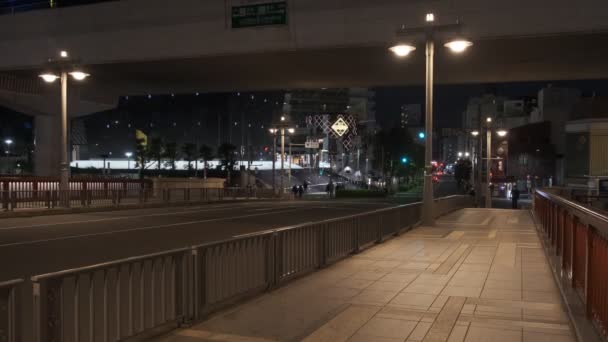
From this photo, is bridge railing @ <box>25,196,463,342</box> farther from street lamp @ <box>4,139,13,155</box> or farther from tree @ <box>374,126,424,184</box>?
street lamp @ <box>4,139,13,155</box>

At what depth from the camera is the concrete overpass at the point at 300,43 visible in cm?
2564

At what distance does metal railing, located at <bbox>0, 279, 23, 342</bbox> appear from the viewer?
447 centimetres

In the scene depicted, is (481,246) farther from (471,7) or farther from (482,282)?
(471,7)

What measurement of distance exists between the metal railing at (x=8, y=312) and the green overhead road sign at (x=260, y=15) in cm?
2488

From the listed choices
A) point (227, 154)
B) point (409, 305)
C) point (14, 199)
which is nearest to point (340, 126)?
point (227, 154)

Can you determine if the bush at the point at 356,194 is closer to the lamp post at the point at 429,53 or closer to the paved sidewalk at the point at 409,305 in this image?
the lamp post at the point at 429,53

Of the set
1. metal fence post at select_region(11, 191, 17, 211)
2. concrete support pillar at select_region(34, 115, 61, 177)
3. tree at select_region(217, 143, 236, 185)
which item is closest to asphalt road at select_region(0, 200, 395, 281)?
metal fence post at select_region(11, 191, 17, 211)

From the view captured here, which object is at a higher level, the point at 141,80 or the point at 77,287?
the point at 141,80

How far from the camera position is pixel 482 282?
10047mm

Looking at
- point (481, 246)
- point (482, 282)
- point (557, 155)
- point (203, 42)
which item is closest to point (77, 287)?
point (482, 282)

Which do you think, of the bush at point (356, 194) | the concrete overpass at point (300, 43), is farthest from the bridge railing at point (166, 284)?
the bush at point (356, 194)

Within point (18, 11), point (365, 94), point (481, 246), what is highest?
point (365, 94)

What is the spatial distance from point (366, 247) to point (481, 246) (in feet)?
10.6

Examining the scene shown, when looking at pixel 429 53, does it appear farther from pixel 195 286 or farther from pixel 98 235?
pixel 195 286
